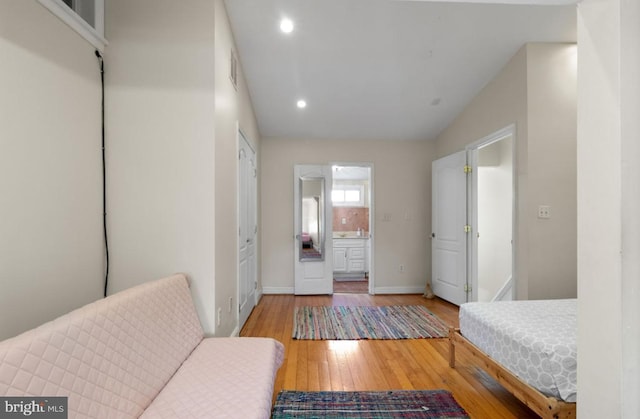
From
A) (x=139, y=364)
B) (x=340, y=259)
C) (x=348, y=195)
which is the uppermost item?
(x=348, y=195)

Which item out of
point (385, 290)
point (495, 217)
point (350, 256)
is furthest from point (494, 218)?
point (350, 256)

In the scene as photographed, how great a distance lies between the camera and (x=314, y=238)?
4.45 metres

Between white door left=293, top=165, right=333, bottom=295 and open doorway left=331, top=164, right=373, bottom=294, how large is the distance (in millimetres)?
1397

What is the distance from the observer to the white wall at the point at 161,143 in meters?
1.93

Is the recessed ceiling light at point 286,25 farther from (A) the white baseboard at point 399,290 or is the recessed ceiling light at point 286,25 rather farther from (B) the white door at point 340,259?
(B) the white door at point 340,259

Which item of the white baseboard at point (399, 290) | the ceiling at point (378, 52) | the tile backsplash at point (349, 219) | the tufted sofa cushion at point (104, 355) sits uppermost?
the ceiling at point (378, 52)

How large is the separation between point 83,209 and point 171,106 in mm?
854

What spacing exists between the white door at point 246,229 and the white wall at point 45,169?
4.03ft

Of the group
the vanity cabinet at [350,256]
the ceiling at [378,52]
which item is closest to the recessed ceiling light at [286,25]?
the ceiling at [378,52]

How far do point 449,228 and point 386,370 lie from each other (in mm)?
2385

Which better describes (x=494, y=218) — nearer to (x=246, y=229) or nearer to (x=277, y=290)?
(x=277, y=290)

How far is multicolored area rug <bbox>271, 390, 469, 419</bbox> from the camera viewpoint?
5.48ft

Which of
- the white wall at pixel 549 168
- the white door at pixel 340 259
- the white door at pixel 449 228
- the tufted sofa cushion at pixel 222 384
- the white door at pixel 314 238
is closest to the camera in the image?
the tufted sofa cushion at pixel 222 384

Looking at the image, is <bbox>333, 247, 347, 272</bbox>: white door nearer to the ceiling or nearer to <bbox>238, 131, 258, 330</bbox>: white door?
<bbox>238, 131, 258, 330</bbox>: white door
